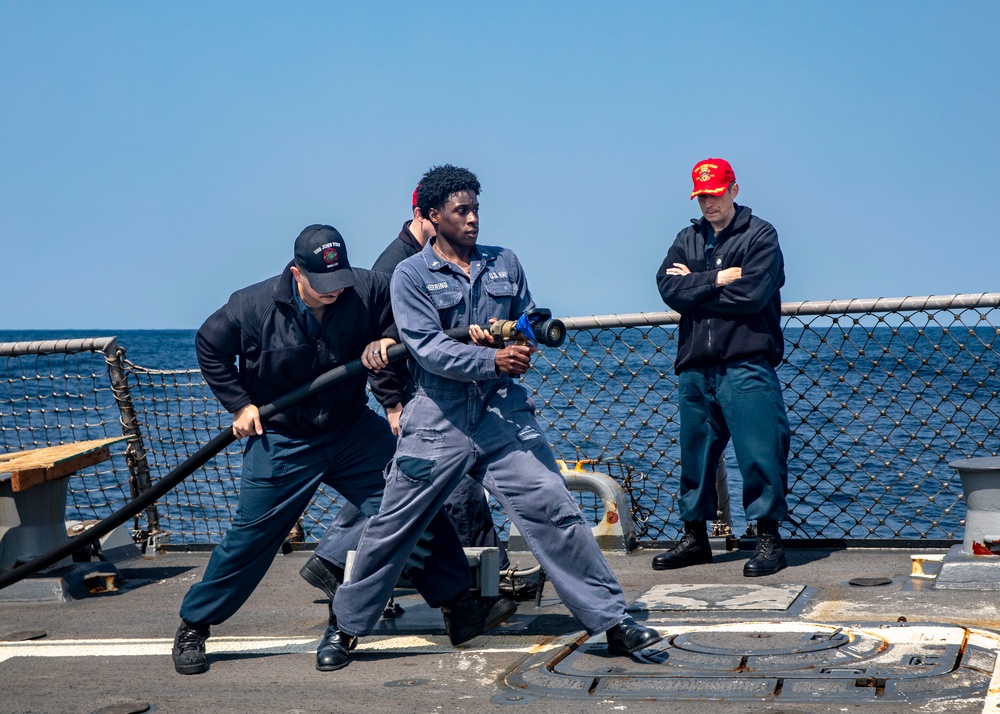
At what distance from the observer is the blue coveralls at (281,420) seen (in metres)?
4.70

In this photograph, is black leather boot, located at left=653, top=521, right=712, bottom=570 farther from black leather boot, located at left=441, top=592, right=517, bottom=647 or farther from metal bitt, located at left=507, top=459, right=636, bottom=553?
black leather boot, located at left=441, top=592, right=517, bottom=647

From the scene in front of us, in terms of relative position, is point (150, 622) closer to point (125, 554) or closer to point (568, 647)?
point (125, 554)

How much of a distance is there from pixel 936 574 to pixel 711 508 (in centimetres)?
115

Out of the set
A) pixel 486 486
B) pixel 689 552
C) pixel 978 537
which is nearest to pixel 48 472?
pixel 486 486

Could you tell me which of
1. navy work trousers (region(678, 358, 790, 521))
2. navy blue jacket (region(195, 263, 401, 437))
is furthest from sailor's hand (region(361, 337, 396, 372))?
navy work trousers (region(678, 358, 790, 521))

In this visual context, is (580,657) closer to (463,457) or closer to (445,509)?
(463,457)

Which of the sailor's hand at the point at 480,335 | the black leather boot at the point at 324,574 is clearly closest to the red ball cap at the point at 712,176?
the sailor's hand at the point at 480,335

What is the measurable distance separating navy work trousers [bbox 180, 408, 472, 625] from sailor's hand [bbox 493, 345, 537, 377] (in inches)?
32.4

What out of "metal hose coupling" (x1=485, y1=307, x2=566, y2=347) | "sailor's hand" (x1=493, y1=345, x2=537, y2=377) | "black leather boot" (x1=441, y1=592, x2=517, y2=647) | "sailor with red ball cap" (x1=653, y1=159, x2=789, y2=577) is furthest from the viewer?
"sailor with red ball cap" (x1=653, y1=159, x2=789, y2=577)

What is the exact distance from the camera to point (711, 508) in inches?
242

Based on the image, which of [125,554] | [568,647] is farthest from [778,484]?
[125,554]

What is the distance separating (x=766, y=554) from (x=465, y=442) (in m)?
2.12

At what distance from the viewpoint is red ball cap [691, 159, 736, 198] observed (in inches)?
232

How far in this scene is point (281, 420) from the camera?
4.75 m
